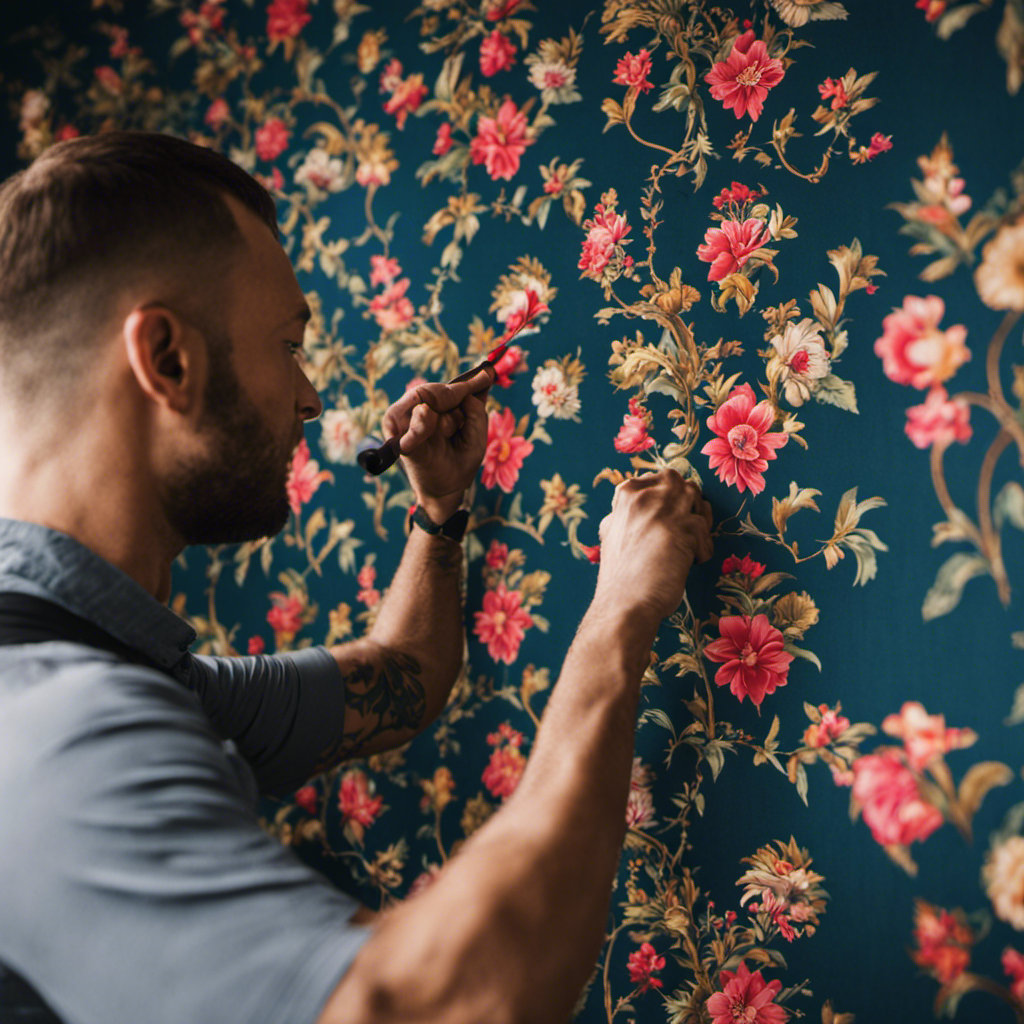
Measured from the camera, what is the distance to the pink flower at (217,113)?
4.83ft

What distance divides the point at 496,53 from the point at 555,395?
52 centimetres

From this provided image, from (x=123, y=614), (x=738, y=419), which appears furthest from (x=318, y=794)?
(x=738, y=419)

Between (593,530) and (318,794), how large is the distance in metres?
0.71

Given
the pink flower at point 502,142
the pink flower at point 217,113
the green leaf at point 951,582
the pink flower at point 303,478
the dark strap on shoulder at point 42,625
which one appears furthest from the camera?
the pink flower at point 217,113

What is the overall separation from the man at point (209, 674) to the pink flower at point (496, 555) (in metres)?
0.05

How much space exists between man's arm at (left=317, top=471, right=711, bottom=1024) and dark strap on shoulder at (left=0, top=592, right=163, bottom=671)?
1.33 ft

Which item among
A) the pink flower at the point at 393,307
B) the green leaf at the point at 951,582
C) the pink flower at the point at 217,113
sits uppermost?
the pink flower at the point at 217,113

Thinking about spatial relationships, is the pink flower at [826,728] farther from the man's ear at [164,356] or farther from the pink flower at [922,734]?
the man's ear at [164,356]

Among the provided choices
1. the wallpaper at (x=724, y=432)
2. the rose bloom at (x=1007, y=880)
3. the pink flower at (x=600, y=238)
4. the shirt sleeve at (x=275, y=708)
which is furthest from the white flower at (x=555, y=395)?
the rose bloom at (x=1007, y=880)

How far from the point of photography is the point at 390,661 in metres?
1.10

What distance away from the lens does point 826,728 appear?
87 centimetres

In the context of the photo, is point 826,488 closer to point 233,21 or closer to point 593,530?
point 593,530

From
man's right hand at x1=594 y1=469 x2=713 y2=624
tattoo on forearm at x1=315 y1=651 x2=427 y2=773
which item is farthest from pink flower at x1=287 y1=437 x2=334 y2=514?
man's right hand at x1=594 y1=469 x2=713 y2=624

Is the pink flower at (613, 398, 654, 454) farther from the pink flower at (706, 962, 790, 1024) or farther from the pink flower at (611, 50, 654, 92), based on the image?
the pink flower at (706, 962, 790, 1024)
